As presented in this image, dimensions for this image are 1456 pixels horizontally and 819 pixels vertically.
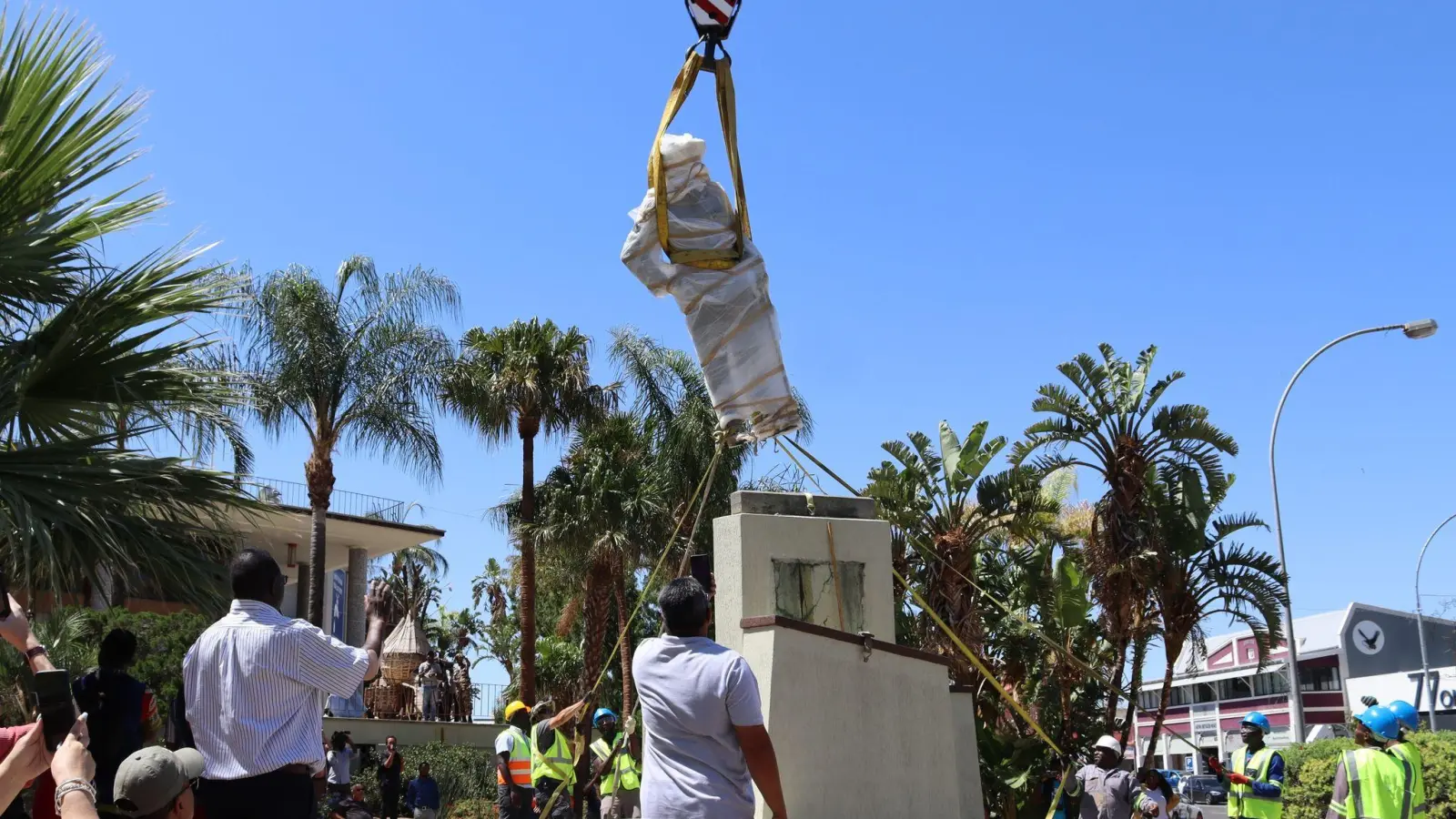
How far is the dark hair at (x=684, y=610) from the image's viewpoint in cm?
457

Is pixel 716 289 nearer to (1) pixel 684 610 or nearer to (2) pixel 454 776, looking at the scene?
(1) pixel 684 610

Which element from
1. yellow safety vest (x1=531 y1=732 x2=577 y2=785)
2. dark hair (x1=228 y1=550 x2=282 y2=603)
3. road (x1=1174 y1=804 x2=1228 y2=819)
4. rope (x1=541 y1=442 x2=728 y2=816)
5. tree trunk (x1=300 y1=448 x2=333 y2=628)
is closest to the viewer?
dark hair (x1=228 y1=550 x2=282 y2=603)

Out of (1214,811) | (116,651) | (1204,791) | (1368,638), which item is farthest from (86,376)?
(1368,638)

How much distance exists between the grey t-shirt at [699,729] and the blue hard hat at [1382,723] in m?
4.30

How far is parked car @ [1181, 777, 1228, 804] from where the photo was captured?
35062 mm

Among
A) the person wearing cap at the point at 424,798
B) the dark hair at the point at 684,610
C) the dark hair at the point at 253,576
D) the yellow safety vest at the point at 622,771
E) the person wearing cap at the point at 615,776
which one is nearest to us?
the dark hair at the point at 253,576

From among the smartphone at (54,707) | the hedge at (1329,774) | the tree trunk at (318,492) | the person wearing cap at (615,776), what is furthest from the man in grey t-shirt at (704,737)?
the tree trunk at (318,492)

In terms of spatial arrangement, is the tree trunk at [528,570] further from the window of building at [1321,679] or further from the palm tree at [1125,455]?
→ the window of building at [1321,679]

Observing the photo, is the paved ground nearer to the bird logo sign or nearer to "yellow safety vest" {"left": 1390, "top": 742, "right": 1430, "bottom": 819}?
"yellow safety vest" {"left": 1390, "top": 742, "right": 1430, "bottom": 819}

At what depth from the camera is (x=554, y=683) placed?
3912 cm

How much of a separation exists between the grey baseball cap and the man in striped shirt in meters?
0.86

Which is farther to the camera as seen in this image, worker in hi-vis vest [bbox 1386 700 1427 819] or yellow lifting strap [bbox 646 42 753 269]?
yellow lifting strap [bbox 646 42 753 269]

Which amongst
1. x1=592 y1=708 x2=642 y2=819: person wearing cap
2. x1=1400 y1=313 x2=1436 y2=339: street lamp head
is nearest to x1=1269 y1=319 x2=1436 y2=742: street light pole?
x1=1400 y1=313 x2=1436 y2=339: street lamp head

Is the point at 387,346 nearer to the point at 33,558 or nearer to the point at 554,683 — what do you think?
the point at 554,683
